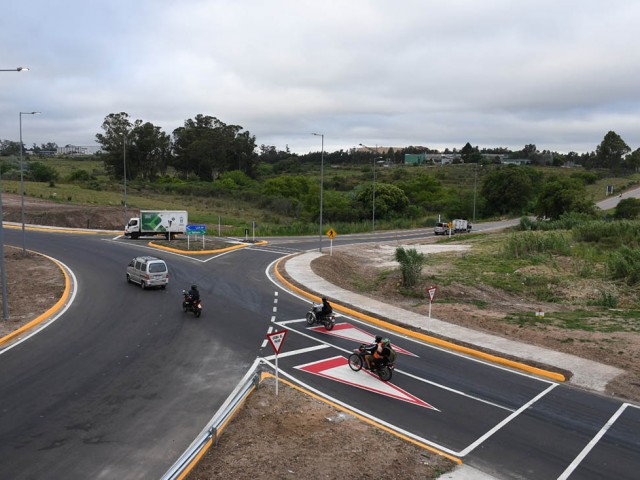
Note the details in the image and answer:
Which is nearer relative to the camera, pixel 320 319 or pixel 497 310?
pixel 320 319

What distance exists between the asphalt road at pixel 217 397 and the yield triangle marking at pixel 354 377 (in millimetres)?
55

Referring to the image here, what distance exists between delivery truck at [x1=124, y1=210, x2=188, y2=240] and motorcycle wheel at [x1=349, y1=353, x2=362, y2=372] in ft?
110

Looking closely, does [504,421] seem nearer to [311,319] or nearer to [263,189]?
[311,319]

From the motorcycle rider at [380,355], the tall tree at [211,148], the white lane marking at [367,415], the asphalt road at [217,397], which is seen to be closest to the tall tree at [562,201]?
the asphalt road at [217,397]

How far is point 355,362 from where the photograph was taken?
1493 centimetres

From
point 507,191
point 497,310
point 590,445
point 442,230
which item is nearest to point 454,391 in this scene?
point 590,445

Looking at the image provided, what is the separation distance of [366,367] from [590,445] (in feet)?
19.4

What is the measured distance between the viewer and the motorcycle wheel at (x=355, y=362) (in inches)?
585

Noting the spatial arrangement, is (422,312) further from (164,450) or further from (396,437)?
(164,450)

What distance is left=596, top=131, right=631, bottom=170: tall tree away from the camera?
552ft

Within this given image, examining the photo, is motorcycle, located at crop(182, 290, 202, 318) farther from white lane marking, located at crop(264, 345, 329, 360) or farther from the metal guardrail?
the metal guardrail

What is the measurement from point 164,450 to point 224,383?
374 cm

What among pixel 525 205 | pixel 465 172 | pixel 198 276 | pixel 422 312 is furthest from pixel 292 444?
pixel 465 172

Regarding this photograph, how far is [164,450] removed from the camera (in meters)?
10.2
